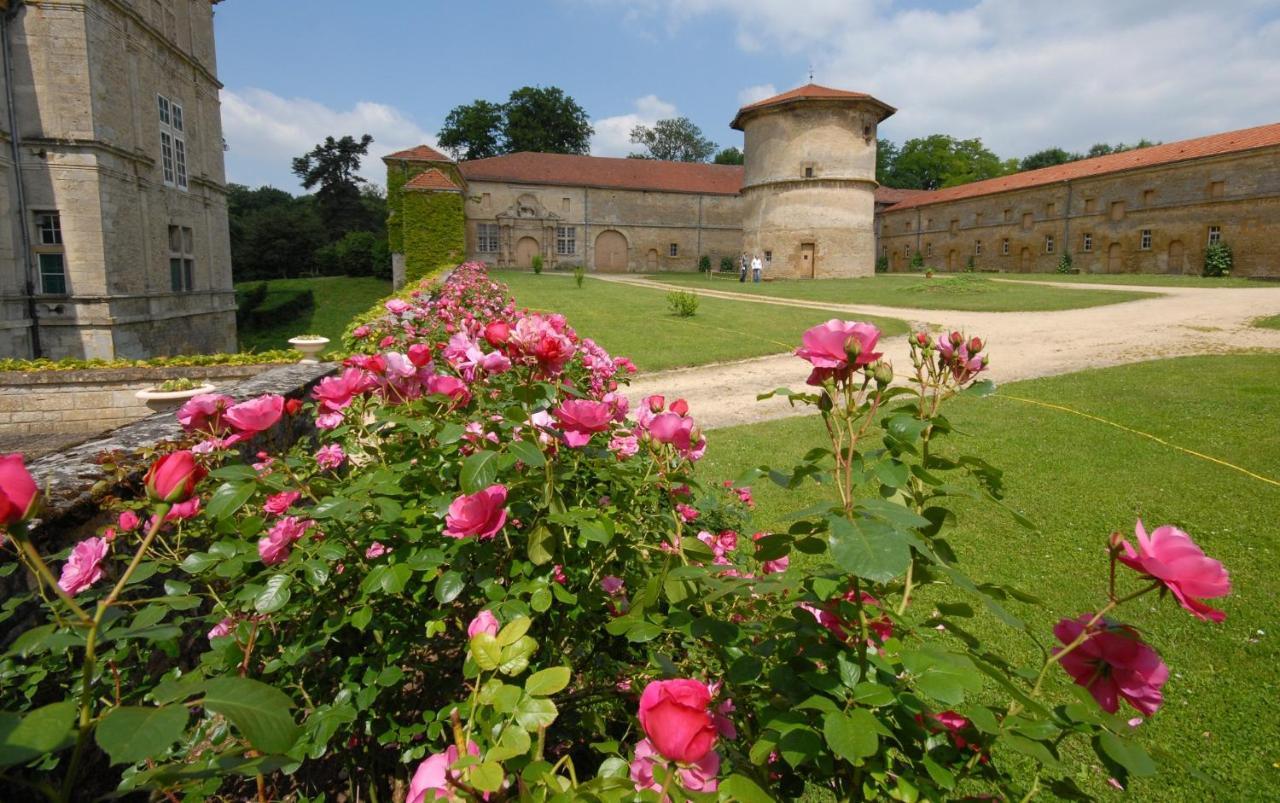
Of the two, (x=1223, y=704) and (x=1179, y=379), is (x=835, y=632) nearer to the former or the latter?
(x=1223, y=704)

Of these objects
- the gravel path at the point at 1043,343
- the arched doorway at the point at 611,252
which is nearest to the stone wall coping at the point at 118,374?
the gravel path at the point at 1043,343

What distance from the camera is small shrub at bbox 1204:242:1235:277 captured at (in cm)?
3017

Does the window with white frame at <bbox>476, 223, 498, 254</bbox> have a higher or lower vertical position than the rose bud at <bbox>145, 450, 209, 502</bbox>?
higher

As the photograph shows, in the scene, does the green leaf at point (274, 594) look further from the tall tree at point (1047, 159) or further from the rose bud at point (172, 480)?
the tall tree at point (1047, 159)

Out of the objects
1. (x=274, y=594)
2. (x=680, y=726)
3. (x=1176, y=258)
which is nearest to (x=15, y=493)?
(x=274, y=594)

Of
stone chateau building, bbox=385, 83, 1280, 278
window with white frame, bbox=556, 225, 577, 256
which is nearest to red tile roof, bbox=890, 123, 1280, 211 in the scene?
stone chateau building, bbox=385, 83, 1280, 278

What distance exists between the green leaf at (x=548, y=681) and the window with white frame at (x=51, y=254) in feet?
69.1

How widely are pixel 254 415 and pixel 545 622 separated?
0.85m

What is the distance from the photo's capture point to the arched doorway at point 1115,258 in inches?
1377

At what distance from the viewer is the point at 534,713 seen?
1.08m

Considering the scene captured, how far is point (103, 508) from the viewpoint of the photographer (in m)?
2.62

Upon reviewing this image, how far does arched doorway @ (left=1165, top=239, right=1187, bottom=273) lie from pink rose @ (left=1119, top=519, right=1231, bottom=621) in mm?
40565

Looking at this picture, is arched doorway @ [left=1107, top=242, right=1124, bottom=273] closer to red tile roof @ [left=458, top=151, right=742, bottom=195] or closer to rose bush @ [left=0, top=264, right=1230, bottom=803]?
red tile roof @ [left=458, top=151, right=742, bottom=195]

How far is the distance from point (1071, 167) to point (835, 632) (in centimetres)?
4542
